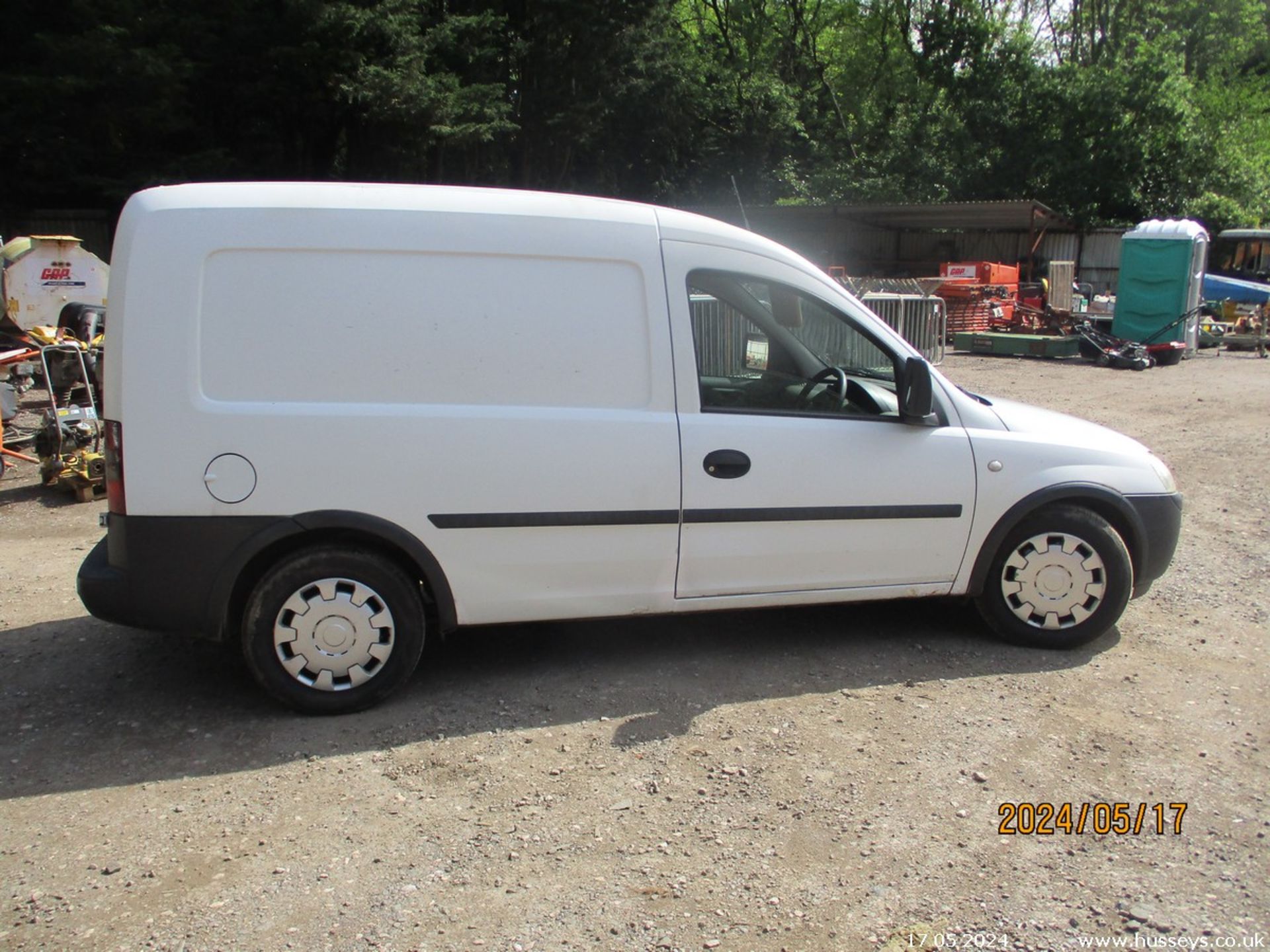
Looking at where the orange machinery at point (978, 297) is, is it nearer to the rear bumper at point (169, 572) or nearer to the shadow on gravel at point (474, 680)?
the shadow on gravel at point (474, 680)

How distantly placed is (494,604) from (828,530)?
143 cm

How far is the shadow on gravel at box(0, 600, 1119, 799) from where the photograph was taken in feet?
12.6

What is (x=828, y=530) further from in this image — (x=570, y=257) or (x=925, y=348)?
(x=925, y=348)

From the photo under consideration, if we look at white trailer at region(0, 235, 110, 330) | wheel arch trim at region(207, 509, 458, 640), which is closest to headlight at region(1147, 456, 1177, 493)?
wheel arch trim at region(207, 509, 458, 640)

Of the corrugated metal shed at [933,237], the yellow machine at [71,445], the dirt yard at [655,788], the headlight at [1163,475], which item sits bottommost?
the dirt yard at [655,788]

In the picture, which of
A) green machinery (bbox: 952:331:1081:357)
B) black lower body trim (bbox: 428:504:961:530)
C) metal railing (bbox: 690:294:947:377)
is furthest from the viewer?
green machinery (bbox: 952:331:1081:357)

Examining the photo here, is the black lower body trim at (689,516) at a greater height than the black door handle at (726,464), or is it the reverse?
the black door handle at (726,464)

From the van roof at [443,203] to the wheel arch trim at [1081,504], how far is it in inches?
57.7

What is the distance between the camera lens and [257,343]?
3820 millimetres

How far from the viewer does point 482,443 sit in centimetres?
396

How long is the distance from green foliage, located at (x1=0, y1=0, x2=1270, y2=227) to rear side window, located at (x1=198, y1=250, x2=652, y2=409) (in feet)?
60.7

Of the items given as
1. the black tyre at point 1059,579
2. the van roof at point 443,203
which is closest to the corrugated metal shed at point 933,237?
the black tyre at point 1059,579

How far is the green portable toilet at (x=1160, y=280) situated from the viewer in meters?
18.4

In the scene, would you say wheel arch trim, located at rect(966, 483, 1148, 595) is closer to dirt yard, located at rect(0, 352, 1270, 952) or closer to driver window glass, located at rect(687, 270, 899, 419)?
dirt yard, located at rect(0, 352, 1270, 952)
